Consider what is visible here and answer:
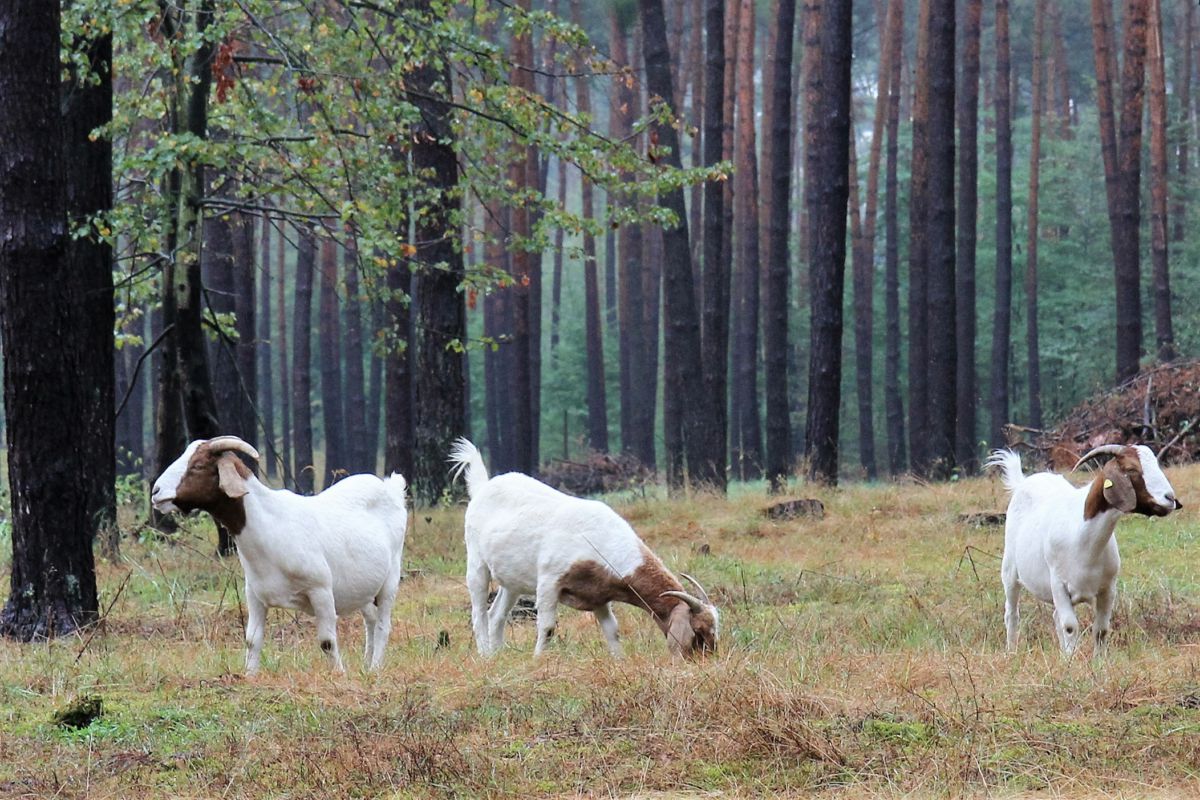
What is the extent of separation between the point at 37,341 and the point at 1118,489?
667 centimetres

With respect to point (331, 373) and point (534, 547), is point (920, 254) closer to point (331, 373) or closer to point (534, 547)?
point (331, 373)

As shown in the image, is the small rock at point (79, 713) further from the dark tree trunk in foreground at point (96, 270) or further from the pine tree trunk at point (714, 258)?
the pine tree trunk at point (714, 258)

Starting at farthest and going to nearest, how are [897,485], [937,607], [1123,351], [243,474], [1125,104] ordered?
[1125,104] → [1123,351] → [897,485] → [937,607] → [243,474]

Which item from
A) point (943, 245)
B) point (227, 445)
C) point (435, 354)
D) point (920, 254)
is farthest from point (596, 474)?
point (227, 445)

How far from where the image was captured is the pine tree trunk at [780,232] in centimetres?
2475

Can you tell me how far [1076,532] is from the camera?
8.48 m

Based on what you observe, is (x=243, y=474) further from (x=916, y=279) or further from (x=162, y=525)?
(x=916, y=279)

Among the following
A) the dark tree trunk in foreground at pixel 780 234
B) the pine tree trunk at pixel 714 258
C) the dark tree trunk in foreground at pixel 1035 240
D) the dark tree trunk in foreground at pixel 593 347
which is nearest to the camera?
the pine tree trunk at pixel 714 258

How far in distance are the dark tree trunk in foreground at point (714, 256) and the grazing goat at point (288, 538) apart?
1416 centimetres

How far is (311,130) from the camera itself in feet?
44.5

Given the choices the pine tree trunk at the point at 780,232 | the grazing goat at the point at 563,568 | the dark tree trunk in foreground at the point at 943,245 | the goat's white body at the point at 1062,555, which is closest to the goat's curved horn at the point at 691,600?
the grazing goat at the point at 563,568

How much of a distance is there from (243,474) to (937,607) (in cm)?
510

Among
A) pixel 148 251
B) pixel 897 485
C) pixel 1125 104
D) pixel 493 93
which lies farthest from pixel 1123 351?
pixel 148 251

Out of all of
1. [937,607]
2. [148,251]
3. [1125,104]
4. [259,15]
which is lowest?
[937,607]
